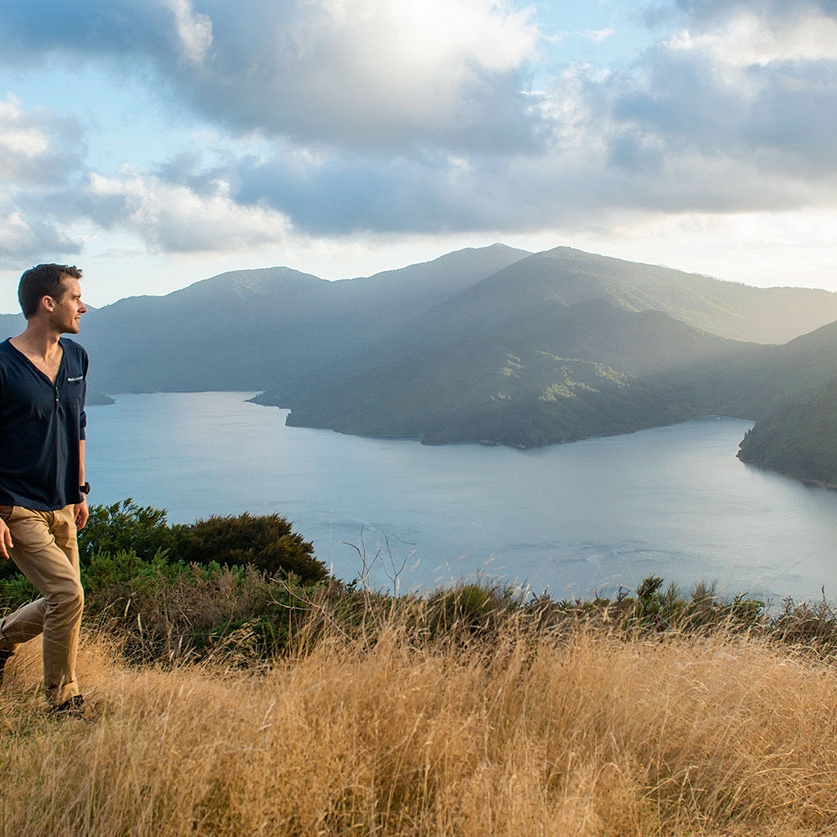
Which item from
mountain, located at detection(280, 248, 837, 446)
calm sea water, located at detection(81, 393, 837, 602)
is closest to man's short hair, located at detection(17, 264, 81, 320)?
calm sea water, located at detection(81, 393, 837, 602)

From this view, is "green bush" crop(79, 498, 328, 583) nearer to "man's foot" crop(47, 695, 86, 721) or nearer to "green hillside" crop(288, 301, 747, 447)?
"man's foot" crop(47, 695, 86, 721)

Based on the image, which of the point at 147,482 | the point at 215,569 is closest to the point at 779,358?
the point at 147,482

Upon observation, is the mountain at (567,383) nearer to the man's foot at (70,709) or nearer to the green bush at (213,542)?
the green bush at (213,542)

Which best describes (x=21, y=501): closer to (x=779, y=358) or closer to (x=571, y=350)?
(x=779, y=358)

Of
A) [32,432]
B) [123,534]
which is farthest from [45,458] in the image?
[123,534]

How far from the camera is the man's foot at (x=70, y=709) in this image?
3301mm

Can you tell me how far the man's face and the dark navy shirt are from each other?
0.20 meters

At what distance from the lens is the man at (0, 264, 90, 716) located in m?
3.38

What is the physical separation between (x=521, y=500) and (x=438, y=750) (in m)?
72.6

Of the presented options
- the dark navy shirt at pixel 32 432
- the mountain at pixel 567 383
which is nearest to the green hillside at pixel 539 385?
the mountain at pixel 567 383

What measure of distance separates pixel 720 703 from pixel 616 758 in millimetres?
817

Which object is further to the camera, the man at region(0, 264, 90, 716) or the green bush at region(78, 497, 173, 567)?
the green bush at region(78, 497, 173, 567)

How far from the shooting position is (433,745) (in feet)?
8.77

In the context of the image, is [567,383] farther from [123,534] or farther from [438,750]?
[438,750]
